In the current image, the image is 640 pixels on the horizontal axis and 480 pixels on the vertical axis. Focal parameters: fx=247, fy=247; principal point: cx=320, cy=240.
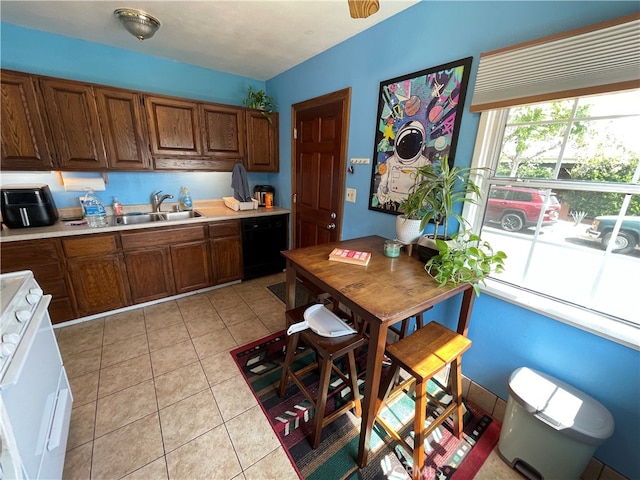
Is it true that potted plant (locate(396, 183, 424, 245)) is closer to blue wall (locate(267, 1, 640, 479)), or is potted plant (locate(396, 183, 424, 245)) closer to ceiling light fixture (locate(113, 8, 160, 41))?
blue wall (locate(267, 1, 640, 479))

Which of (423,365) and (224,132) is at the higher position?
(224,132)

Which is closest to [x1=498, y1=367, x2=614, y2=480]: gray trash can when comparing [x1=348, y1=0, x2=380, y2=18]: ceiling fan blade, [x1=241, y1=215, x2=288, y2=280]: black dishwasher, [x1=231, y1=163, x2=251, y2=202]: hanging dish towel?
[x1=348, y1=0, x2=380, y2=18]: ceiling fan blade

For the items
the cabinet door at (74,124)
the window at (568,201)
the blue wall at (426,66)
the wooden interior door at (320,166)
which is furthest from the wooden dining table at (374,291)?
the cabinet door at (74,124)

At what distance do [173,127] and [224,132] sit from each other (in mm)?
513

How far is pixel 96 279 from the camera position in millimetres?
2289

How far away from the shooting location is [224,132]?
9.36 feet

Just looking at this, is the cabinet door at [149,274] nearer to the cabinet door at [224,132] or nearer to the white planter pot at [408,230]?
the cabinet door at [224,132]

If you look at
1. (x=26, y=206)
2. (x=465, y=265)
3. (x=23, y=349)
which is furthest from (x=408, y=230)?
(x=26, y=206)

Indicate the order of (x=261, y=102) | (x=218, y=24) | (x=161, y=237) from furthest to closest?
1. (x=261, y=102)
2. (x=161, y=237)
3. (x=218, y=24)

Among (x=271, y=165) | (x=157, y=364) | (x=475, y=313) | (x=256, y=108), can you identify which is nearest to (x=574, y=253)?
(x=475, y=313)

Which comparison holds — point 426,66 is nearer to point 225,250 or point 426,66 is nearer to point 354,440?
point 354,440

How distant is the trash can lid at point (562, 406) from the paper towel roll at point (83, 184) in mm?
3689

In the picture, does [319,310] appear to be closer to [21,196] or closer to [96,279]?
[96,279]

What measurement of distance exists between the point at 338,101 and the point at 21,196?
109 inches
